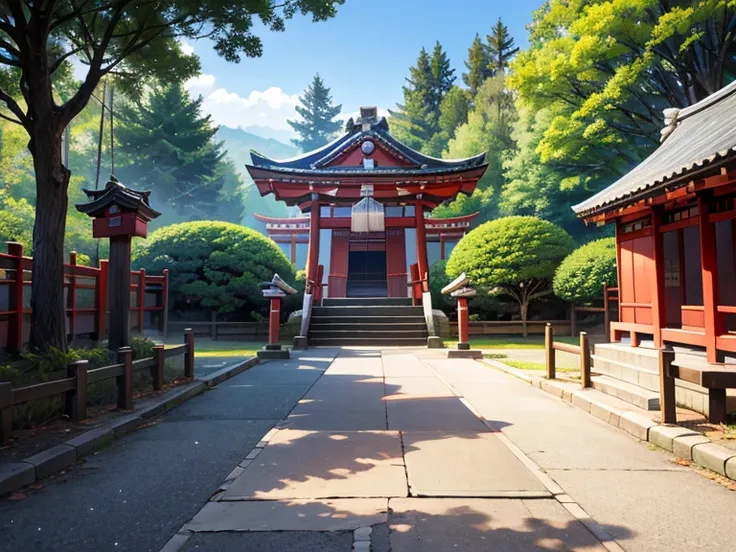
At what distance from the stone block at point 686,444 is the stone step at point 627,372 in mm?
2032

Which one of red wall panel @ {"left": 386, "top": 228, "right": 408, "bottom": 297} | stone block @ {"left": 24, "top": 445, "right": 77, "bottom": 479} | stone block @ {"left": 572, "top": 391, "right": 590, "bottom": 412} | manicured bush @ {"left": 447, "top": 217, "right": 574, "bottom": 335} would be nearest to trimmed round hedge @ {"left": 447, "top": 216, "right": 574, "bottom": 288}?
manicured bush @ {"left": 447, "top": 217, "right": 574, "bottom": 335}

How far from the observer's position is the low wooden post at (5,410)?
420 centimetres

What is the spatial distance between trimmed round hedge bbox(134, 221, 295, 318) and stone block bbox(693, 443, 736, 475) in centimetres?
1596

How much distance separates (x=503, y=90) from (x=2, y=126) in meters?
34.3

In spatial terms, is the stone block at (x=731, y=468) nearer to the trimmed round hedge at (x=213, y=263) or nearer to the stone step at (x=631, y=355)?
the stone step at (x=631, y=355)

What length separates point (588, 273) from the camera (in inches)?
640

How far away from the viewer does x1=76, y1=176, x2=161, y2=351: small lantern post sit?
26.6 ft

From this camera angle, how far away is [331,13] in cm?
885

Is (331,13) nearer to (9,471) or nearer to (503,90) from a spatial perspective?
(9,471)

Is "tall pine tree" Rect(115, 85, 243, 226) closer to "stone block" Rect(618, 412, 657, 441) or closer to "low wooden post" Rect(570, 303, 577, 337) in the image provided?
"low wooden post" Rect(570, 303, 577, 337)

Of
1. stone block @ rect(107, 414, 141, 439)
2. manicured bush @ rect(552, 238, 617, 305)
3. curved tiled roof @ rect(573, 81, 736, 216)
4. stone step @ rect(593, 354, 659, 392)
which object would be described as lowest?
stone block @ rect(107, 414, 141, 439)

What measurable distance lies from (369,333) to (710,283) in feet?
34.5

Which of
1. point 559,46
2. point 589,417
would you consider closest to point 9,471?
point 589,417

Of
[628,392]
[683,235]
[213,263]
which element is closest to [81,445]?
[628,392]
